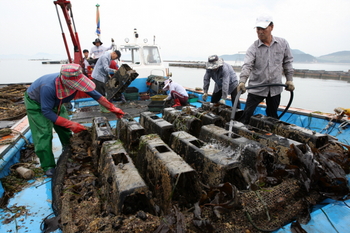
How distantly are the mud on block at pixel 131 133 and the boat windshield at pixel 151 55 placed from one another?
17.7 feet

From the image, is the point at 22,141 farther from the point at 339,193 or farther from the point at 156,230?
the point at 339,193

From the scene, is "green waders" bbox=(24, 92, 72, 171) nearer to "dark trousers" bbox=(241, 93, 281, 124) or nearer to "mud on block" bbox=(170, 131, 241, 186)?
"mud on block" bbox=(170, 131, 241, 186)

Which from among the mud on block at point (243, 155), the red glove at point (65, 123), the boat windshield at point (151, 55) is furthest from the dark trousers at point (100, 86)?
the mud on block at point (243, 155)

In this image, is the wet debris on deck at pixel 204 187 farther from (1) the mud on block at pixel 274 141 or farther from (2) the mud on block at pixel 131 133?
(2) the mud on block at pixel 131 133

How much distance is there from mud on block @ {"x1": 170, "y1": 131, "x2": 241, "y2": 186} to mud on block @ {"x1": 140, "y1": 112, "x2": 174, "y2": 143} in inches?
14.4

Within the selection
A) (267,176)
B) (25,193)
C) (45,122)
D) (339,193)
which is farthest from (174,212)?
(45,122)

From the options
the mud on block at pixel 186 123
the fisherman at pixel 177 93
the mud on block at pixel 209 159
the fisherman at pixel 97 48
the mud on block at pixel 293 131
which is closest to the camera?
the mud on block at pixel 209 159

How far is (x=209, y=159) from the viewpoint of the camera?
6.79 ft

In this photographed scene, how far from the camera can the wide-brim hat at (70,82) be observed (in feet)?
8.74

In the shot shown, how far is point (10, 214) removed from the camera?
2129 mm

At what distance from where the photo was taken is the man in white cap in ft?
10.1

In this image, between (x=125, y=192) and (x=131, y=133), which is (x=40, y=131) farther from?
(x=125, y=192)

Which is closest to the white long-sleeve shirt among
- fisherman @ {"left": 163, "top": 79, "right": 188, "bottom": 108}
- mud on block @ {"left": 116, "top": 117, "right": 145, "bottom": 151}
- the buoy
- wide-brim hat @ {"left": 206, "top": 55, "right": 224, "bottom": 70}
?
wide-brim hat @ {"left": 206, "top": 55, "right": 224, "bottom": 70}

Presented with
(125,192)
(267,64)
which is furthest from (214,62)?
(125,192)
